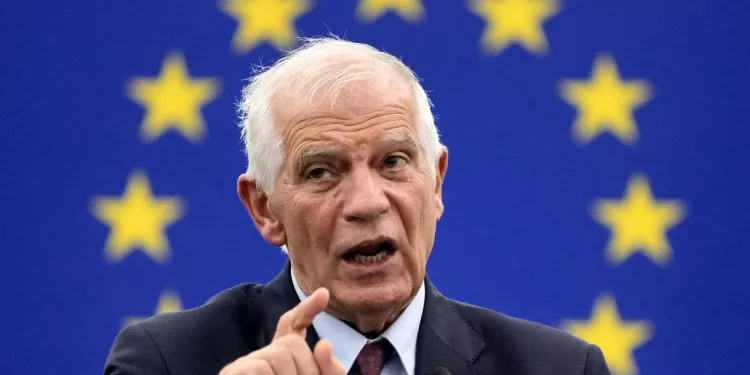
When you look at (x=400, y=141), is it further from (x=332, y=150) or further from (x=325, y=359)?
(x=325, y=359)

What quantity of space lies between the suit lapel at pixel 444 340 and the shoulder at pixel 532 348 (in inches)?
1.2

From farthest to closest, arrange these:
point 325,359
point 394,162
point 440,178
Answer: point 440,178 → point 394,162 → point 325,359

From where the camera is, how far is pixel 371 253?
2094mm

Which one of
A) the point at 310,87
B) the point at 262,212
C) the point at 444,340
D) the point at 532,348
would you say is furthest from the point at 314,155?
the point at 532,348

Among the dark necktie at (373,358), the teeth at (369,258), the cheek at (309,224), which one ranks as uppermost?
the cheek at (309,224)

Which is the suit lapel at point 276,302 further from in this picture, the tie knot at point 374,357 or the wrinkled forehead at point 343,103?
the wrinkled forehead at point 343,103

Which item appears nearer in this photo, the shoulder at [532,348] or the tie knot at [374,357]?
the tie knot at [374,357]

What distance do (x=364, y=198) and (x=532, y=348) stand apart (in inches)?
21.5

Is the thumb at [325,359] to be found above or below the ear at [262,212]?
below

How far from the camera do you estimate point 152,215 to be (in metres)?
3.37

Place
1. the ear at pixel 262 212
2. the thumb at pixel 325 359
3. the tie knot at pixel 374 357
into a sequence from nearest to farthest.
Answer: the thumb at pixel 325 359
the tie knot at pixel 374 357
the ear at pixel 262 212

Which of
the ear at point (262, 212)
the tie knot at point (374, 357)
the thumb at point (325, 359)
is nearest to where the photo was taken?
the thumb at point (325, 359)

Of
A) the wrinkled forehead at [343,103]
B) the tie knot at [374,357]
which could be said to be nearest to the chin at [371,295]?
the tie knot at [374,357]

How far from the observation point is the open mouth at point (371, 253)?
2080mm
